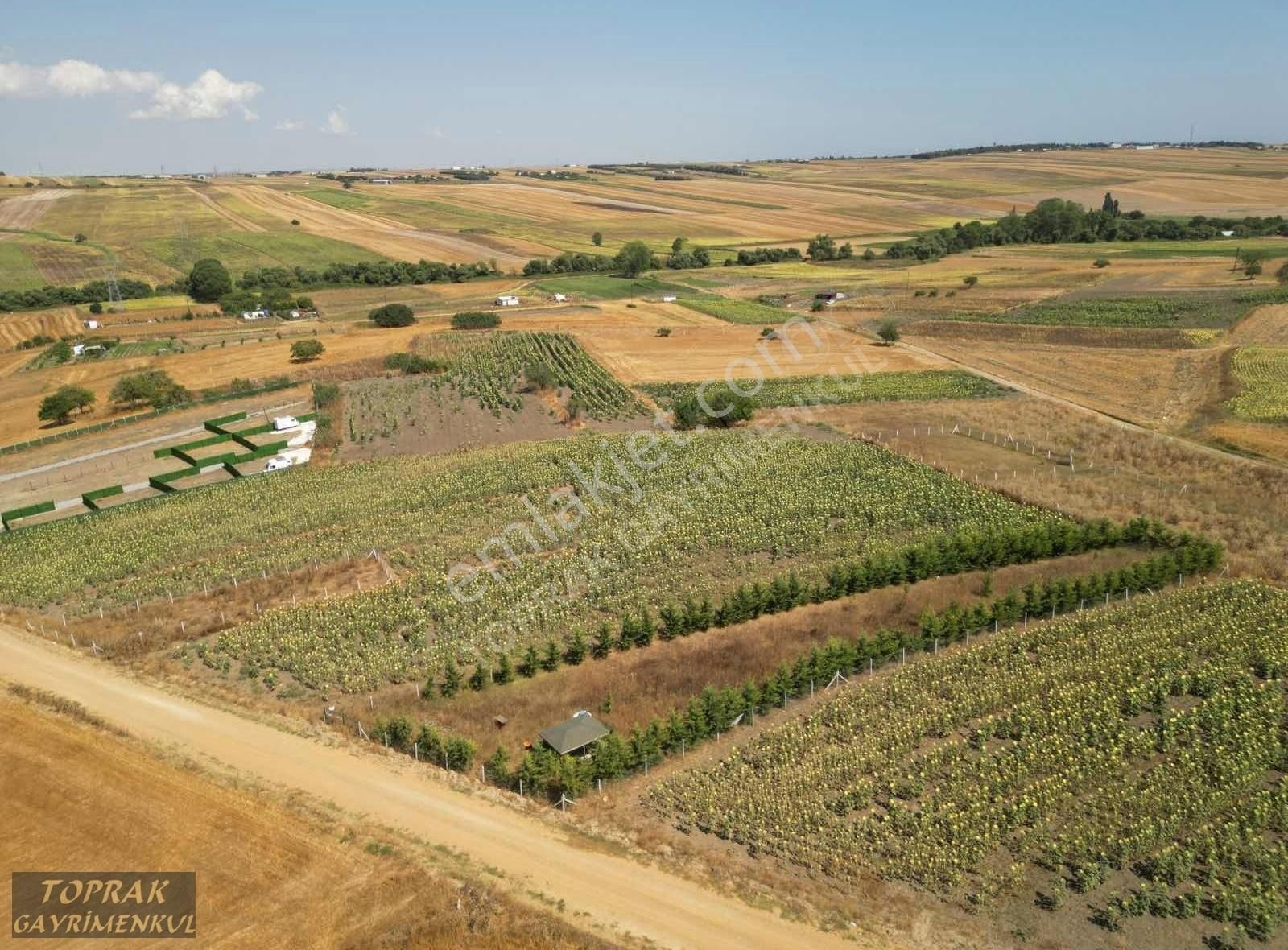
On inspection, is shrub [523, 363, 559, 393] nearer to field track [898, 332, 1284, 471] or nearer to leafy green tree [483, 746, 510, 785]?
field track [898, 332, 1284, 471]

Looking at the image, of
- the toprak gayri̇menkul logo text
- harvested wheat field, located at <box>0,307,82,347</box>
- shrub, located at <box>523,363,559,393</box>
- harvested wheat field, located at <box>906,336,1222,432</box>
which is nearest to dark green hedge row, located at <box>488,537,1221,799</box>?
the toprak gayri̇menkul logo text

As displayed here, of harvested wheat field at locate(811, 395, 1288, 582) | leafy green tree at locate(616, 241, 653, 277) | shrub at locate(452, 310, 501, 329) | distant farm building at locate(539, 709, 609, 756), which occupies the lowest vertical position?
distant farm building at locate(539, 709, 609, 756)

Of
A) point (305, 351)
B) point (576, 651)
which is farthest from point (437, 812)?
point (305, 351)

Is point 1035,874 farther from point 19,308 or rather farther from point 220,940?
point 19,308

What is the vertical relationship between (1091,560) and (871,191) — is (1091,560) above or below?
below

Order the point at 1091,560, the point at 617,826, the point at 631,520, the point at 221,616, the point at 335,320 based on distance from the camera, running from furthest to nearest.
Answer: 1. the point at 335,320
2. the point at 631,520
3. the point at 1091,560
4. the point at 221,616
5. the point at 617,826

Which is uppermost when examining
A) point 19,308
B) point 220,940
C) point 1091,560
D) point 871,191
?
point 871,191

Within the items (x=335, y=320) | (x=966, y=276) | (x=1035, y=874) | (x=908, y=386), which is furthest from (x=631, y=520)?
(x=966, y=276)

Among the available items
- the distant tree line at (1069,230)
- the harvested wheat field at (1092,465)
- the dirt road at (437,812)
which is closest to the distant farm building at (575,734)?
the dirt road at (437,812)
